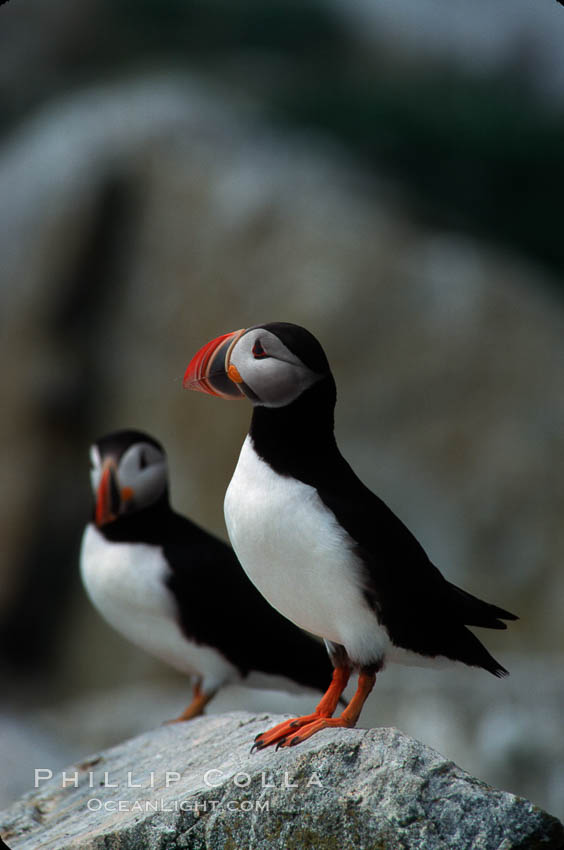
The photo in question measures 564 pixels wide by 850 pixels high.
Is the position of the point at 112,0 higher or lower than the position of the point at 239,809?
higher

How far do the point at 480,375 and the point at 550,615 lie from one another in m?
1.13

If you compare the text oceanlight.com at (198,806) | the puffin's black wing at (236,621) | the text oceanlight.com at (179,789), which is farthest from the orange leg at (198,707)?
the text oceanlight.com at (198,806)

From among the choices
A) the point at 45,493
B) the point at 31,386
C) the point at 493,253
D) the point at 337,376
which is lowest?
the point at 45,493

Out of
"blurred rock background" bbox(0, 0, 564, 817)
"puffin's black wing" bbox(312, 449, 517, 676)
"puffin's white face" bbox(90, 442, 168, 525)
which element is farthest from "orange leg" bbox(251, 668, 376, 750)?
"blurred rock background" bbox(0, 0, 564, 817)

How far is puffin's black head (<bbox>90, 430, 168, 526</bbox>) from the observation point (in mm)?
2740

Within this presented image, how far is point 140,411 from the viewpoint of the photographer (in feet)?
17.0

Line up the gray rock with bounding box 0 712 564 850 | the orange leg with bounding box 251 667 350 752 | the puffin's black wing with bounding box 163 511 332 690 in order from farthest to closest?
1. the puffin's black wing with bounding box 163 511 332 690
2. the orange leg with bounding box 251 667 350 752
3. the gray rock with bounding box 0 712 564 850

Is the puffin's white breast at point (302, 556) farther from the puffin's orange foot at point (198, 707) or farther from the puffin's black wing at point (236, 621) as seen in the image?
the puffin's orange foot at point (198, 707)

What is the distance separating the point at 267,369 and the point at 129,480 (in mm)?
1143

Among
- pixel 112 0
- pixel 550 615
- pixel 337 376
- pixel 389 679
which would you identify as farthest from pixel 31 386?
pixel 550 615

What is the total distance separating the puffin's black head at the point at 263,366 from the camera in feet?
5.63

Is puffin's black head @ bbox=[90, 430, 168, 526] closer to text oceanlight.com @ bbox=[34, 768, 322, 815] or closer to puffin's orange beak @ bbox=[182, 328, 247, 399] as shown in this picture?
text oceanlight.com @ bbox=[34, 768, 322, 815]

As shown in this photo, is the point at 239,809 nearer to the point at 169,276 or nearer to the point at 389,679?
the point at 389,679

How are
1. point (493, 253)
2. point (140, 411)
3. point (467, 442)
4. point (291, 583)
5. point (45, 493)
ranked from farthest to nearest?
1. point (45, 493)
2. point (140, 411)
3. point (467, 442)
4. point (493, 253)
5. point (291, 583)
